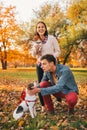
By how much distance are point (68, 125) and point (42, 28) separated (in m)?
1.69

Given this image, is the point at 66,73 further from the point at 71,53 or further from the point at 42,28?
the point at 71,53

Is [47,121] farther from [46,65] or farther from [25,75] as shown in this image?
[25,75]

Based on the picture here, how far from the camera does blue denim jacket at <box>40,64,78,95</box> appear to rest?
4609mm

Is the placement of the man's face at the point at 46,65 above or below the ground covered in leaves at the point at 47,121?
above

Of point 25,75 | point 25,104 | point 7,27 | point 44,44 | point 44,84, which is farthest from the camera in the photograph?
point 7,27

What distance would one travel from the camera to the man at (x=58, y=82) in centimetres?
463

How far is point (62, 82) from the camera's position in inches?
183

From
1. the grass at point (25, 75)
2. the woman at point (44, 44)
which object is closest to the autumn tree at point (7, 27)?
the grass at point (25, 75)

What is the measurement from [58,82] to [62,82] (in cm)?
6

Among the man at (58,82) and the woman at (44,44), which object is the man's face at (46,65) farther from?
the woman at (44,44)

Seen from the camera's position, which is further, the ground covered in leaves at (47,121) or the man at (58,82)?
the man at (58,82)

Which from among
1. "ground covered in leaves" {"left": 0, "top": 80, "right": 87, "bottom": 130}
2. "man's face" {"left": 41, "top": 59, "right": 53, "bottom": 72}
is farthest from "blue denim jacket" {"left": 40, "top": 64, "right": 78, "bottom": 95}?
"ground covered in leaves" {"left": 0, "top": 80, "right": 87, "bottom": 130}

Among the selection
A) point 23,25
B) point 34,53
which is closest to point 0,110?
point 34,53

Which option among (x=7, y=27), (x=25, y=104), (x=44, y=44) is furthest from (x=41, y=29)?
(x=7, y=27)
